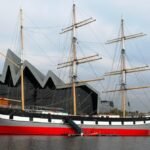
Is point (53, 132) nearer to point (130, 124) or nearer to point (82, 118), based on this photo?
point (82, 118)

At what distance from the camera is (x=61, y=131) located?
172 ft

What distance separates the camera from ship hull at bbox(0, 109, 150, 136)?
47822 millimetres

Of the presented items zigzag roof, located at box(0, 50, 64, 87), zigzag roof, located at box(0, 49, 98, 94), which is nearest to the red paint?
zigzag roof, located at box(0, 49, 98, 94)

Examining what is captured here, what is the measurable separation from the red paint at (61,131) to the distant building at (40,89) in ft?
41.7

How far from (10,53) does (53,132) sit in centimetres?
2579

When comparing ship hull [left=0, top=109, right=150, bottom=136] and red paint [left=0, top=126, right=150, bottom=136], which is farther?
ship hull [left=0, top=109, right=150, bottom=136]

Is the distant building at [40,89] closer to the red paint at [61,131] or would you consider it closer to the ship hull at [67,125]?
the ship hull at [67,125]

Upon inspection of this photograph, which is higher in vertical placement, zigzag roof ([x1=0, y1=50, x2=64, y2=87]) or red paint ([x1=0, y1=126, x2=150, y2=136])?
zigzag roof ([x1=0, y1=50, x2=64, y2=87])

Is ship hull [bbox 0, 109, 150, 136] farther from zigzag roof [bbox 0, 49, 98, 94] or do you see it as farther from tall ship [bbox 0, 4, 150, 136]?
zigzag roof [bbox 0, 49, 98, 94]

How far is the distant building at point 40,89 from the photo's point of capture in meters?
68.2

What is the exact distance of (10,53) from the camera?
73312mm

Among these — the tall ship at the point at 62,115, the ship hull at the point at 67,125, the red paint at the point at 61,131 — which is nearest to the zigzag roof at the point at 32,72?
the tall ship at the point at 62,115

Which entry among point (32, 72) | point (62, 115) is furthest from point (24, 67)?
point (62, 115)

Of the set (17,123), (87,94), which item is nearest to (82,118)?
(17,123)
